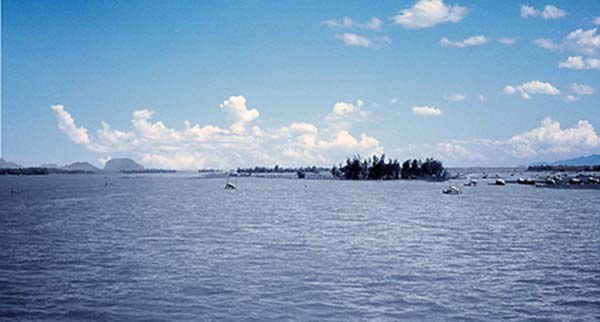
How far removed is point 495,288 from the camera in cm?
2916

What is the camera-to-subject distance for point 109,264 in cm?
3650

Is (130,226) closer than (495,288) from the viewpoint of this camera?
No

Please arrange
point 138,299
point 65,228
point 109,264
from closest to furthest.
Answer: point 138,299, point 109,264, point 65,228

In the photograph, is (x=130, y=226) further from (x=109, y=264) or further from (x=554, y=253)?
(x=554, y=253)

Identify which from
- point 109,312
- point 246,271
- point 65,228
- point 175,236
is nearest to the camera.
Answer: point 109,312

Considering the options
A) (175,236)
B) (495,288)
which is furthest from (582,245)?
(175,236)

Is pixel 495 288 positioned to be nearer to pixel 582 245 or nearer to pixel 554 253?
pixel 554 253

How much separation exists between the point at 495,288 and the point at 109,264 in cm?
2468

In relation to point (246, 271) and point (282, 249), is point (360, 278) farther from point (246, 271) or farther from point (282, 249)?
point (282, 249)

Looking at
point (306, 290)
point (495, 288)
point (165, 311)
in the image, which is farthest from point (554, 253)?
point (165, 311)

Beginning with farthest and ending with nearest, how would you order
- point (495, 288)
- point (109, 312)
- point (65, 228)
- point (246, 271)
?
point (65, 228)
point (246, 271)
point (495, 288)
point (109, 312)

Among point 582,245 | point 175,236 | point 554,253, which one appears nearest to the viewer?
point 554,253

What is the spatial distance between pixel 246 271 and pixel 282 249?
9.42m

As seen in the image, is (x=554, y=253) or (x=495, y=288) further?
(x=554, y=253)
